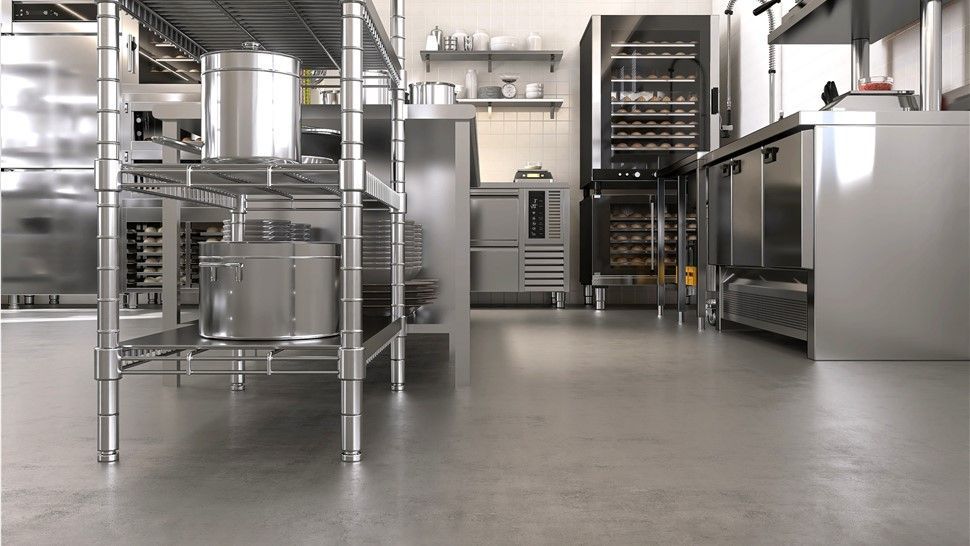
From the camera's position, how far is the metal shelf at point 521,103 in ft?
20.2

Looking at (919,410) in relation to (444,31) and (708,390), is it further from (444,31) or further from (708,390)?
(444,31)

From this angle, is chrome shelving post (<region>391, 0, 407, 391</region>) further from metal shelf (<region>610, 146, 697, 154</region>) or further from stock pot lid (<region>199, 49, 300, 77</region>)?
metal shelf (<region>610, 146, 697, 154</region>)

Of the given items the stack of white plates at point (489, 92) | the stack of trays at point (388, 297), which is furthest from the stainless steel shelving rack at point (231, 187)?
the stack of white plates at point (489, 92)

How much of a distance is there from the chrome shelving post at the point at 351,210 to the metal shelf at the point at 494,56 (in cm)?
493

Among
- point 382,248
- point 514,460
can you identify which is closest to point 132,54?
point 382,248

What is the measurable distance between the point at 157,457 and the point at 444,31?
5.58 meters

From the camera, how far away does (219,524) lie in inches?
41.4

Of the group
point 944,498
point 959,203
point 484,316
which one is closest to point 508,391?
point 944,498

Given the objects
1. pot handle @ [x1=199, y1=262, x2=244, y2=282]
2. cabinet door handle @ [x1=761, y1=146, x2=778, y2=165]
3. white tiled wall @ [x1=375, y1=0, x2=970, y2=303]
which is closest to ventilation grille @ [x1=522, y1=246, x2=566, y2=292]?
white tiled wall @ [x1=375, y1=0, x2=970, y2=303]

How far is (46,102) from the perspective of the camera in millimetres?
5758

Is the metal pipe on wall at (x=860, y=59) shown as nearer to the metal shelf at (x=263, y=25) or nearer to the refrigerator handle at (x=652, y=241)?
the refrigerator handle at (x=652, y=241)

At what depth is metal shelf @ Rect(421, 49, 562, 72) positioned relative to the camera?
20.1ft

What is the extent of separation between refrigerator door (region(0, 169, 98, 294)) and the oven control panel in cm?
337

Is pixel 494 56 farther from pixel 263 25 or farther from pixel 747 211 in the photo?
pixel 263 25
